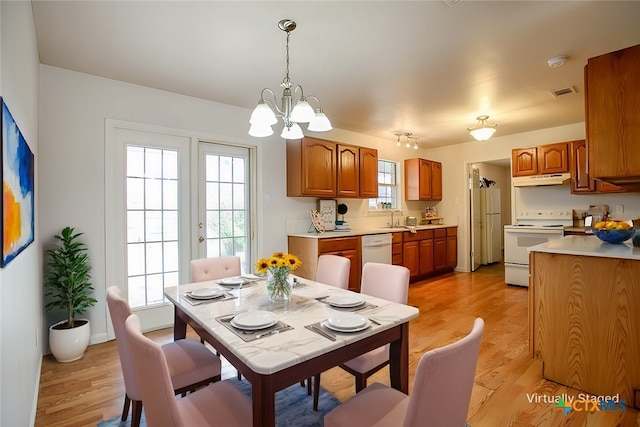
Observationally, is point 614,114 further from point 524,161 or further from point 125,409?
point 125,409

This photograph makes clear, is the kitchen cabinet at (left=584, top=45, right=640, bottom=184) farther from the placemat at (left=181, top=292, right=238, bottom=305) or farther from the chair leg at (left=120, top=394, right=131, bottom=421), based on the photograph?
the chair leg at (left=120, top=394, right=131, bottom=421)

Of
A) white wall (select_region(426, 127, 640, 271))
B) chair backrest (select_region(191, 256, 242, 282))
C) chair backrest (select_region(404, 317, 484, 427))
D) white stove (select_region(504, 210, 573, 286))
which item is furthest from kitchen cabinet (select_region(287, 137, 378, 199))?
chair backrest (select_region(404, 317, 484, 427))

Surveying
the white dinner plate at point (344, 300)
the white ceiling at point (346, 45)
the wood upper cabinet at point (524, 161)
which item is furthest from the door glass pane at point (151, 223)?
the wood upper cabinet at point (524, 161)

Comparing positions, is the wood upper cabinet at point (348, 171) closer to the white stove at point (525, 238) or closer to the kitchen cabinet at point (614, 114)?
the white stove at point (525, 238)

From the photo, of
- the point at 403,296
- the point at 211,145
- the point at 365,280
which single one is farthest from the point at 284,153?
the point at 403,296

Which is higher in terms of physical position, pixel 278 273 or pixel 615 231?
pixel 615 231

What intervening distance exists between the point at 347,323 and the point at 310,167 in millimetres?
2899

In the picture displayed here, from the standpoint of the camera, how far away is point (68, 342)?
246 cm

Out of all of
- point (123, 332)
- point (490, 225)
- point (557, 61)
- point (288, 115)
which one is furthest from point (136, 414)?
point (490, 225)

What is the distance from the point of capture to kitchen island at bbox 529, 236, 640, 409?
1.92 meters

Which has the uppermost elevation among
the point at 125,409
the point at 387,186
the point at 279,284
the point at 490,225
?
the point at 387,186

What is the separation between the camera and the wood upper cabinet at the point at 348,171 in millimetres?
4355

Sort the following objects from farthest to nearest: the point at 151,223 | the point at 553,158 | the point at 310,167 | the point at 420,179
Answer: the point at 420,179 < the point at 553,158 < the point at 310,167 < the point at 151,223

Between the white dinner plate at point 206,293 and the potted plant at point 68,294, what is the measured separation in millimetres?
1370
